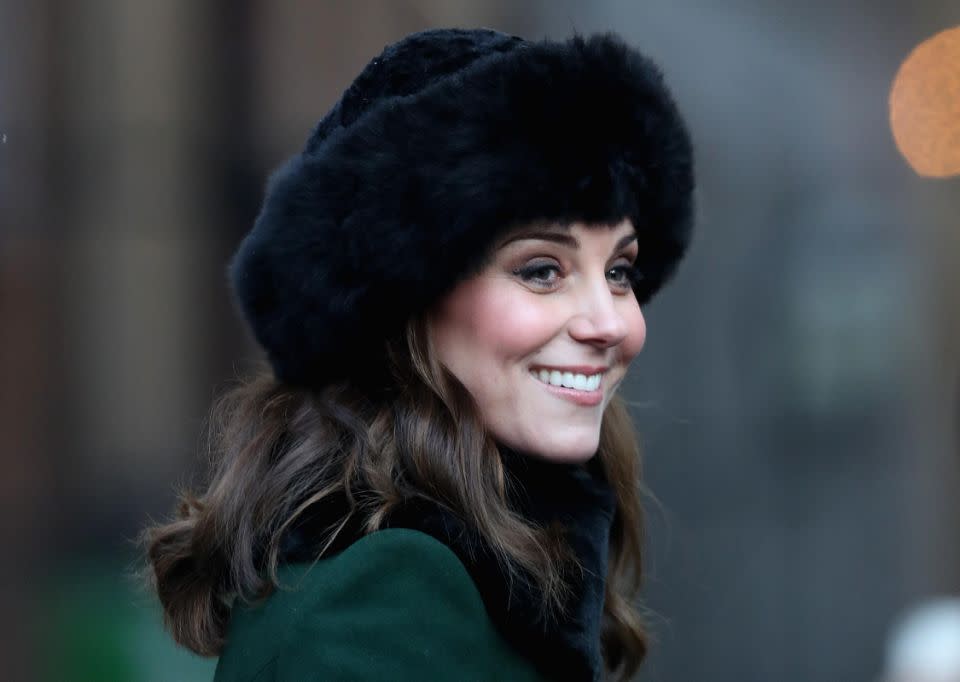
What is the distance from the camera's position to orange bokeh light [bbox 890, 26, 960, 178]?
16.3 ft

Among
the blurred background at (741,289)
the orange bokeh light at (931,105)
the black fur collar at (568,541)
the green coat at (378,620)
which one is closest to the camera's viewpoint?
the green coat at (378,620)

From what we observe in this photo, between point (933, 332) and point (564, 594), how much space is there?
382cm

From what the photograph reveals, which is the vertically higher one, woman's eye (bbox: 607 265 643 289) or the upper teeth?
woman's eye (bbox: 607 265 643 289)

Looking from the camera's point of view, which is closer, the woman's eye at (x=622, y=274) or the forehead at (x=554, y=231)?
the forehead at (x=554, y=231)

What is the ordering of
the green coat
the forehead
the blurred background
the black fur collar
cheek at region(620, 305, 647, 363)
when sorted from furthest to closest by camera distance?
the blurred background, cheek at region(620, 305, 647, 363), the forehead, the black fur collar, the green coat

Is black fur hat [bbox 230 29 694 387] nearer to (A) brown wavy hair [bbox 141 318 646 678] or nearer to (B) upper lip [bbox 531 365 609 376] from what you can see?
(A) brown wavy hair [bbox 141 318 646 678]

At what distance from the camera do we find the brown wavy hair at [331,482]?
1784 mm

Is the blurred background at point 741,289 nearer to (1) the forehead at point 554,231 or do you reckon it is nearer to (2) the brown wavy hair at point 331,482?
(2) the brown wavy hair at point 331,482

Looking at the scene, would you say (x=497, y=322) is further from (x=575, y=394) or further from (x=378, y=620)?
(x=378, y=620)

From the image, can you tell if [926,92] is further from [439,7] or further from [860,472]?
[439,7]

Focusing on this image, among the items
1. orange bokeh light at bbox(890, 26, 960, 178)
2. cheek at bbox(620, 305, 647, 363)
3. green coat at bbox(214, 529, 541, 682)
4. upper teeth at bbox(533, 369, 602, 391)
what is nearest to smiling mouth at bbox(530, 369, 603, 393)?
upper teeth at bbox(533, 369, 602, 391)

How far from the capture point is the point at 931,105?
16.4 feet

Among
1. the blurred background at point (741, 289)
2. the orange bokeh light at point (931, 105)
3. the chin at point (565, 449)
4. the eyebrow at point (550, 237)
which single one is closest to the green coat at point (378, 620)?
the chin at point (565, 449)

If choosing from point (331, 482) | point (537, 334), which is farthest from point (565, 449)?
point (331, 482)
